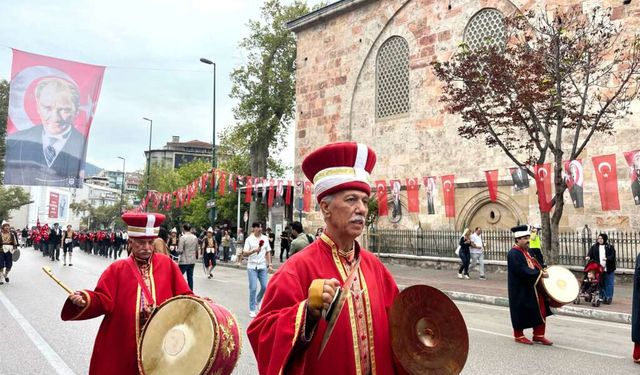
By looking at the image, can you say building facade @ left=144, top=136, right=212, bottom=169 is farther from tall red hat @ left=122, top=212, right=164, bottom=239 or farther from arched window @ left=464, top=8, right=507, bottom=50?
tall red hat @ left=122, top=212, right=164, bottom=239

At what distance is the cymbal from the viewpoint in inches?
91.0

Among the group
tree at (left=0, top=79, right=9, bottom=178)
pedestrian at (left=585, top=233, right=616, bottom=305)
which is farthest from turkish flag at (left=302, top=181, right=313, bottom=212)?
tree at (left=0, top=79, right=9, bottom=178)

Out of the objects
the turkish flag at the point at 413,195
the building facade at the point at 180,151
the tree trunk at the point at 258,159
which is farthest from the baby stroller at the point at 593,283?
the building facade at the point at 180,151

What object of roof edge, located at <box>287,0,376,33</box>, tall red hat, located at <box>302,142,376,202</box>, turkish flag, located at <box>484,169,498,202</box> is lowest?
tall red hat, located at <box>302,142,376,202</box>

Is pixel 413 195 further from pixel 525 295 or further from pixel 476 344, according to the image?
pixel 476 344

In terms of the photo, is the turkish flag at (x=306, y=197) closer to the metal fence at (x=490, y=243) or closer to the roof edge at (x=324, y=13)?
the metal fence at (x=490, y=243)

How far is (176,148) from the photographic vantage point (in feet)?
370

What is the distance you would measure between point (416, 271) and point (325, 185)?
1967 centimetres

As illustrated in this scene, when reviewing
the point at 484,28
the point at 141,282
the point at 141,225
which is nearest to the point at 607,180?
the point at 484,28

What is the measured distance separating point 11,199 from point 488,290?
221 ft

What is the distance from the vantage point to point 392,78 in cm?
2689

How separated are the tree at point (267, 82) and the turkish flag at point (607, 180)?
24343mm

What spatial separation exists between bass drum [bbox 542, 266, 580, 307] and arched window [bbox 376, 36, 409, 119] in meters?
18.0

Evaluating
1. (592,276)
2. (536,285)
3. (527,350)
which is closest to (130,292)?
(527,350)
